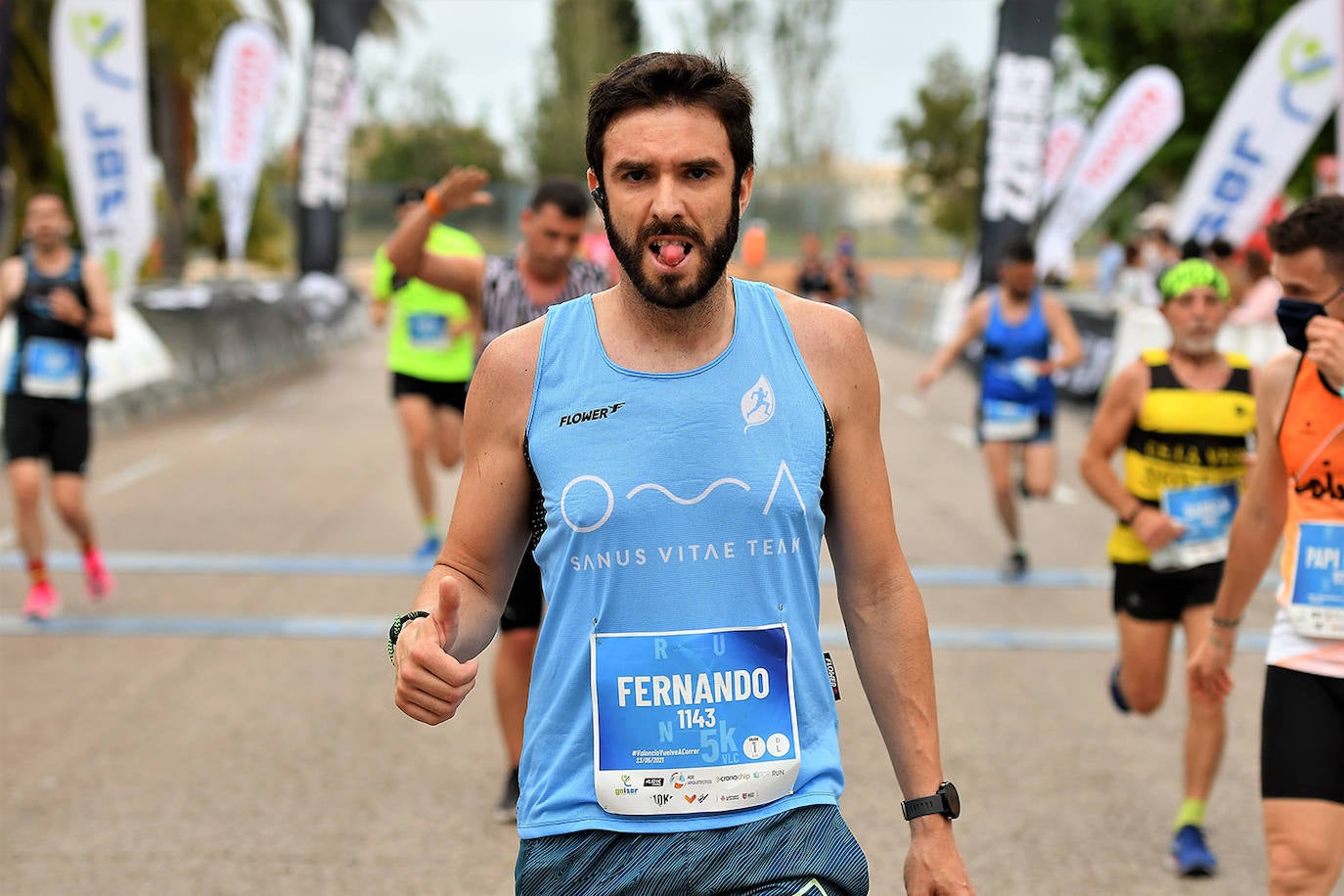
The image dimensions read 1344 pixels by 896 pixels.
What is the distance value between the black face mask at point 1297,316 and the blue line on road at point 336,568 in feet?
→ 17.7

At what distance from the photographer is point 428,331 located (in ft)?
31.3

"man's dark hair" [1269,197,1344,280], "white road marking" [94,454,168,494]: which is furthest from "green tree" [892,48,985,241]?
"man's dark hair" [1269,197,1344,280]

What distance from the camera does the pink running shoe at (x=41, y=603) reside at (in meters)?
8.02

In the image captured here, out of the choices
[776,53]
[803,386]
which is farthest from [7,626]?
[776,53]

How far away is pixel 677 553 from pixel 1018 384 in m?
7.50

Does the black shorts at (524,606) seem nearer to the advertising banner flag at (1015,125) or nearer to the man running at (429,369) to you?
the man running at (429,369)

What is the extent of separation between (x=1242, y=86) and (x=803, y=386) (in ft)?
45.5

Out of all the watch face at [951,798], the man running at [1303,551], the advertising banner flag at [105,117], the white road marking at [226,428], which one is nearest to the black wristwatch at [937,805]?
the watch face at [951,798]

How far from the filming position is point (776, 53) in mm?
56688

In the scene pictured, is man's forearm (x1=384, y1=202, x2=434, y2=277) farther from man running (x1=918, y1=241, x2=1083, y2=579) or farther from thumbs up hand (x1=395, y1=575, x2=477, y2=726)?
man running (x1=918, y1=241, x2=1083, y2=579)

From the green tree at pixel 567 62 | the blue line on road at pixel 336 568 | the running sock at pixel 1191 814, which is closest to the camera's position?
the running sock at pixel 1191 814

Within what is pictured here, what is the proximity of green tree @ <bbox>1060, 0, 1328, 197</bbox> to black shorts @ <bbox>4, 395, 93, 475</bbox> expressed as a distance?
26914 mm

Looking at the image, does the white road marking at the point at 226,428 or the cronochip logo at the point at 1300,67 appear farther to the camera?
the white road marking at the point at 226,428

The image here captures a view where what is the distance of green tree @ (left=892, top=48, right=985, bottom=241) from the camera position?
170 ft
